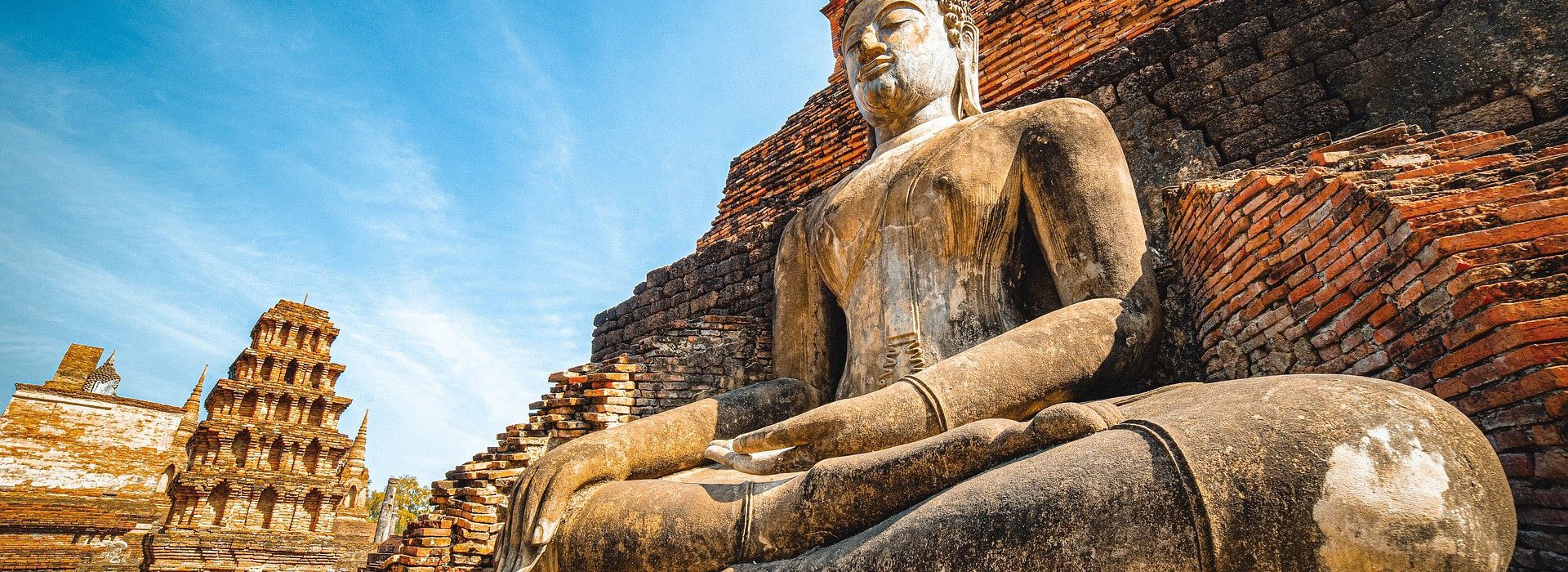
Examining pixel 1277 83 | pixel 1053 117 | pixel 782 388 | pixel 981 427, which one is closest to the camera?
pixel 981 427

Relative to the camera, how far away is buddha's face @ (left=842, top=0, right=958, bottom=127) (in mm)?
3660

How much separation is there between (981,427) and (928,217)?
1509mm

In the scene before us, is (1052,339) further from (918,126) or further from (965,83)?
(965,83)

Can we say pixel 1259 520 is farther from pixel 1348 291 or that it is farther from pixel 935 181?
pixel 935 181

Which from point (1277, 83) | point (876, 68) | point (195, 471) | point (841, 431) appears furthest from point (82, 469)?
point (1277, 83)

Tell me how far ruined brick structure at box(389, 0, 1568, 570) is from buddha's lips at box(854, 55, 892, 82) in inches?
55.6

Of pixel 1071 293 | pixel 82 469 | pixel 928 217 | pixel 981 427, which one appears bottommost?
pixel 981 427

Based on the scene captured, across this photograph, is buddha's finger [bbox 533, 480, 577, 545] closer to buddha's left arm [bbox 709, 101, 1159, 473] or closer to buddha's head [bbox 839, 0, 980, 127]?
buddha's left arm [bbox 709, 101, 1159, 473]

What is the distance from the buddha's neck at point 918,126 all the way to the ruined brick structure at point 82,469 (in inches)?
687

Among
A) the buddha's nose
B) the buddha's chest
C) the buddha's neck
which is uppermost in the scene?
the buddha's nose

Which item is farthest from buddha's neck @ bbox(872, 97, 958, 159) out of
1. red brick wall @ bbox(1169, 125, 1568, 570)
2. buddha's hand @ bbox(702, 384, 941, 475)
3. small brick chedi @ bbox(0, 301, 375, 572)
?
small brick chedi @ bbox(0, 301, 375, 572)

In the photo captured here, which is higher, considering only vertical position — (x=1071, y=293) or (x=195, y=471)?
(x=1071, y=293)

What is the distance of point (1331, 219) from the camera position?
2379 millimetres

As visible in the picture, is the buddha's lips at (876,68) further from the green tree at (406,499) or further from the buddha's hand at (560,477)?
the green tree at (406,499)
